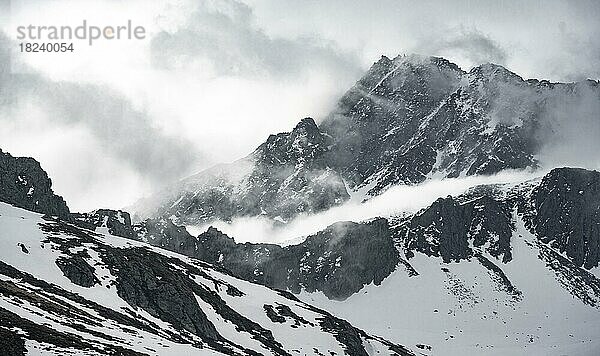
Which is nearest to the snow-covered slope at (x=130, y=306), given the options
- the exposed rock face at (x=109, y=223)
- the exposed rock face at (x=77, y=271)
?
the exposed rock face at (x=77, y=271)

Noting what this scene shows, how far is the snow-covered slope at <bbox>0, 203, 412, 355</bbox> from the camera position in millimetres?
55062

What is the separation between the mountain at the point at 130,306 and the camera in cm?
5519

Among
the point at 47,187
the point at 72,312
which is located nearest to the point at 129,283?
the point at 72,312

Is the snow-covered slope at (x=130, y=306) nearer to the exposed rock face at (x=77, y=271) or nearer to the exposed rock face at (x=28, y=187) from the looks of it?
the exposed rock face at (x=77, y=271)

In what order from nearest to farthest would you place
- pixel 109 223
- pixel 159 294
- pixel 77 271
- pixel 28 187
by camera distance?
pixel 77 271, pixel 159 294, pixel 28 187, pixel 109 223

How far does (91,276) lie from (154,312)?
10687mm

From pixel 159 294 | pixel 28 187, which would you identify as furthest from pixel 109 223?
pixel 159 294

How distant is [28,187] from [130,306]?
80.0m

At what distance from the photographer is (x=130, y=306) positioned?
90.4 m

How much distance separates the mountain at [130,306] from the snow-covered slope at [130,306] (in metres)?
0.18

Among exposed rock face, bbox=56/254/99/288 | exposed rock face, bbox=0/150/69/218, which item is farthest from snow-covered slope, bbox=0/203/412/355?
exposed rock face, bbox=0/150/69/218

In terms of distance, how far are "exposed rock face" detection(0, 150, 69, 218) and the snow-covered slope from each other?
31477mm

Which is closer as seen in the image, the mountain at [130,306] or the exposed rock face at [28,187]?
the mountain at [130,306]

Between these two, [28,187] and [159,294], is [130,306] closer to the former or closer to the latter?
[159,294]
